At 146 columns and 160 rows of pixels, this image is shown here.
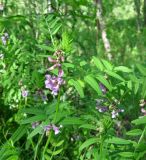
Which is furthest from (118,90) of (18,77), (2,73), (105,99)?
(2,73)

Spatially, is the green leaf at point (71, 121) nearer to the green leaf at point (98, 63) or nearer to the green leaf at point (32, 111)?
the green leaf at point (32, 111)

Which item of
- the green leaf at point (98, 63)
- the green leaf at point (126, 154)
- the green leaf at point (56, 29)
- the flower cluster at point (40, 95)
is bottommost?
the green leaf at point (126, 154)

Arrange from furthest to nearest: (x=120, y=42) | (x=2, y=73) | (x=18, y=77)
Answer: (x=120, y=42)
(x=2, y=73)
(x=18, y=77)

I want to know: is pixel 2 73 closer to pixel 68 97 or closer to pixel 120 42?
pixel 68 97

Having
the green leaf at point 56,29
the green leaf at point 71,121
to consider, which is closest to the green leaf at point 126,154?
the green leaf at point 71,121

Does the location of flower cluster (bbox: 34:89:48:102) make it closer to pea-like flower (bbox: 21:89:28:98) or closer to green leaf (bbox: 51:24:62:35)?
pea-like flower (bbox: 21:89:28:98)

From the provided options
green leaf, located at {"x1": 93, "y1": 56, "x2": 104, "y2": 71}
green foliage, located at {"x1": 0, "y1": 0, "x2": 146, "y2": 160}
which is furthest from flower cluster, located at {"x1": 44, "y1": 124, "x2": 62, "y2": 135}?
green leaf, located at {"x1": 93, "y1": 56, "x2": 104, "y2": 71}

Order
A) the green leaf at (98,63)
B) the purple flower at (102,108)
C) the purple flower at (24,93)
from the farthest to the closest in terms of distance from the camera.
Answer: the purple flower at (24,93) → the purple flower at (102,108) → the green leaf at (98,63)

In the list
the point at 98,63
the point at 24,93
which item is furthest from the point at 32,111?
the point at 24,93

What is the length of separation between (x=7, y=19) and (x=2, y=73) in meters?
0.30

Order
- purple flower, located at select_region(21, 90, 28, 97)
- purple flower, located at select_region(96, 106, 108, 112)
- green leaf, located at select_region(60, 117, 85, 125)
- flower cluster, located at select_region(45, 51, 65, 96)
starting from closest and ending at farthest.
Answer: flower cluster, located at select_region(45, 51, 65, 96) < green leaf, located at select_region(60, 117, 85, 125) < purple flower, located at select_region(96, 106, 108, 112) < purple flower, located at select_region(21, 90, 28, 97)

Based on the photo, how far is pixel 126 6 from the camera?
7.36 m

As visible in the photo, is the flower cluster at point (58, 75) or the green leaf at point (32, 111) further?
the green leaf at point (32, 111)

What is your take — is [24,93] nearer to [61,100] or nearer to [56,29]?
[61,100]
